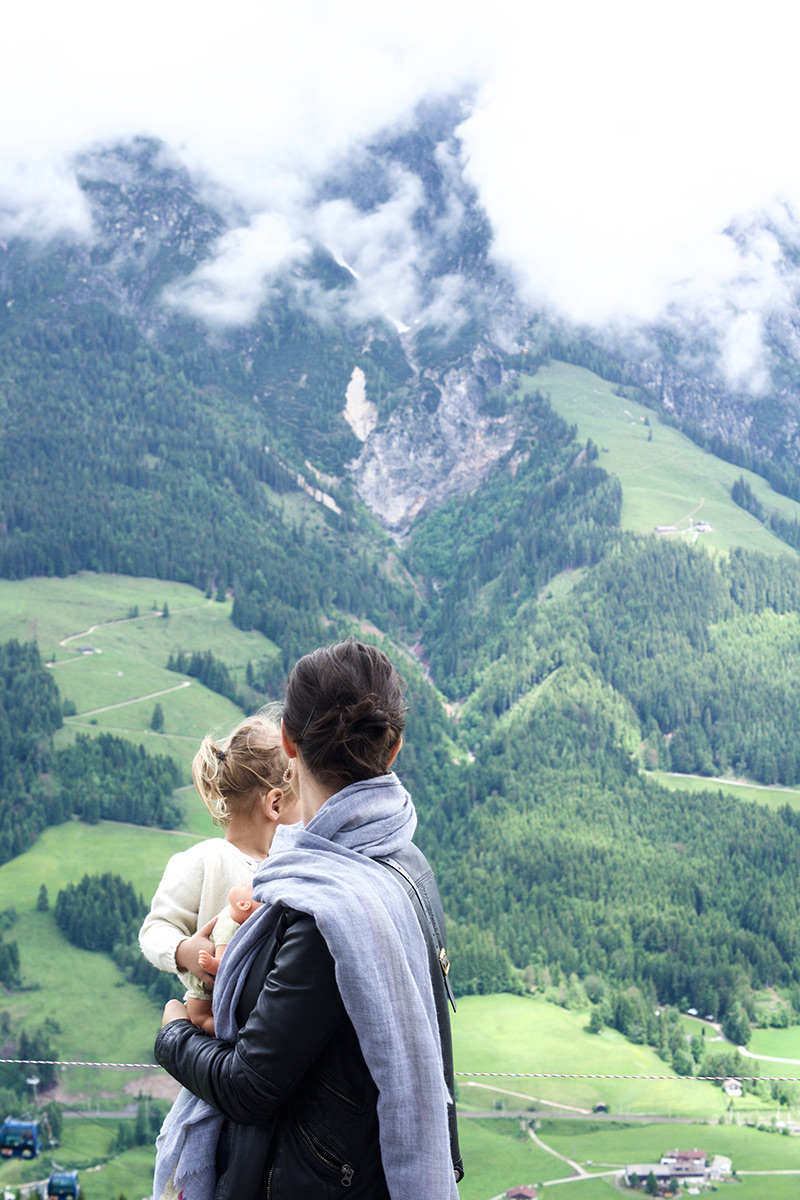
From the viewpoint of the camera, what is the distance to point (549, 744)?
16050cm

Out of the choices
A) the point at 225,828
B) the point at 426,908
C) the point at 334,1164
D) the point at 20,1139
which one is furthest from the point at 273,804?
the point at 20,1139

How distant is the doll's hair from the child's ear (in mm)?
1502

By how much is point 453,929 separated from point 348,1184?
11822cm

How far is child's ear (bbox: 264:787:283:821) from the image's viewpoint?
662cm

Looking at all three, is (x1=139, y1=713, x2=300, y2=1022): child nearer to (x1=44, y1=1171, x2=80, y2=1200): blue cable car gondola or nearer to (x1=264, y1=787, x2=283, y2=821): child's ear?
(x1=264, y1=787, x2=283, y2=821): child's ear

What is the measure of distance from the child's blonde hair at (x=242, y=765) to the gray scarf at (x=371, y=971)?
1.41m

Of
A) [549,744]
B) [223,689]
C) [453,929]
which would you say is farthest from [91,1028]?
[549,744]

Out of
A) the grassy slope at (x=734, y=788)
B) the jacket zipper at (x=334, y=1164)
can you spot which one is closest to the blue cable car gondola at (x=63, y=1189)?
the jacket zipper at (x=334, y=1164)

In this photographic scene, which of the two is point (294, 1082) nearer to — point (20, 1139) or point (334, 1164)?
A: point (334, 1164)

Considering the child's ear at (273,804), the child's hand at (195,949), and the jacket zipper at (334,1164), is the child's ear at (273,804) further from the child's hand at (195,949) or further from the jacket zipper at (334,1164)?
the jacket zipper at (334,1164)

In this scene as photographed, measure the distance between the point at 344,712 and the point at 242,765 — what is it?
173cm

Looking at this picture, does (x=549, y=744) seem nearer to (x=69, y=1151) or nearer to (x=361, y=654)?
(x=69, y=1151)

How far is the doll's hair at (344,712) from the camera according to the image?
5055 mm

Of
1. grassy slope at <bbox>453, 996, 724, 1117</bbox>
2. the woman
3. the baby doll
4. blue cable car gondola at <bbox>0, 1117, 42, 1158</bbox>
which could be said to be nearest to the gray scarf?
the woman
